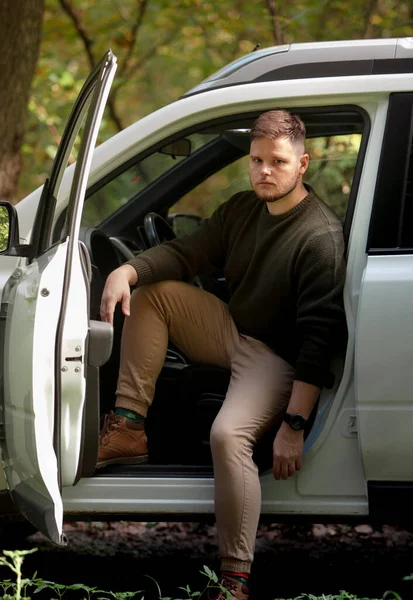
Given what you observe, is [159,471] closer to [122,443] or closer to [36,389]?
[122,443]

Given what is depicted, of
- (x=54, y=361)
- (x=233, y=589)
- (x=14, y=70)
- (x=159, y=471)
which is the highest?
(x=14, y=70)

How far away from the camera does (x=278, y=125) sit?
326 centimetres

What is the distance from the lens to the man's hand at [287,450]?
311 cm

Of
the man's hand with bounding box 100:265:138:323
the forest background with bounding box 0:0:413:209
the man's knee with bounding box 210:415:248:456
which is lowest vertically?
the man's knee with bounding box 210:415:248:456

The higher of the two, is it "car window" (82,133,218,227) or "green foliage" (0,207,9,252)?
"car window" (82,133,218,227)

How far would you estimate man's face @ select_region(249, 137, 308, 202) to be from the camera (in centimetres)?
329

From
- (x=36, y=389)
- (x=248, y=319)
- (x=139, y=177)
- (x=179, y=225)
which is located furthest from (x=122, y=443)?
(x=179, y=225)

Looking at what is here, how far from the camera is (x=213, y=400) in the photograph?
136 inches

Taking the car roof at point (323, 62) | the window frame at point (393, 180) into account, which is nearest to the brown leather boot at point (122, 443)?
the window frame at point (393, 180)

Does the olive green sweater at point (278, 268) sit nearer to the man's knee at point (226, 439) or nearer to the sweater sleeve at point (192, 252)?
the sweater sleeve at point (192, 252)

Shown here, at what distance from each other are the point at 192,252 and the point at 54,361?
0.98 metres

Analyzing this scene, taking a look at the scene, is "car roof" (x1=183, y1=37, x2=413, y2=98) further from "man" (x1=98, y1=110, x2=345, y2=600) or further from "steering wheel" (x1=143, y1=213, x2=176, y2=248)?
"steering wheel" (x1=143, y1=213, x2=176, y2=248)

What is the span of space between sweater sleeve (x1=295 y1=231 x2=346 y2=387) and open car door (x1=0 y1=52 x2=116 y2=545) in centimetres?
71

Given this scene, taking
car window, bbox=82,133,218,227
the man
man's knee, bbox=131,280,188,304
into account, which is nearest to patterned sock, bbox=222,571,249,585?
the man
